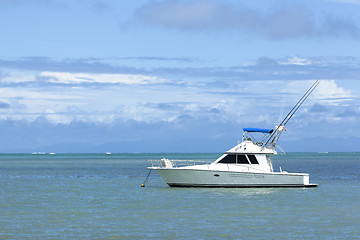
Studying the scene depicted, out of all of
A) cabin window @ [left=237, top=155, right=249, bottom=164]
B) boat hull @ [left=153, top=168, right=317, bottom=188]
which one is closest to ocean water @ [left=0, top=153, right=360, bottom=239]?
boat hull @ [left=153, top=168, right=317, bottom=188]

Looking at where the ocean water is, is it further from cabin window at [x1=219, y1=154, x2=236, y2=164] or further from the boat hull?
cabin window at [x1=219, y1=154, x2=236, y2=164]

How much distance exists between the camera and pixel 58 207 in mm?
36719

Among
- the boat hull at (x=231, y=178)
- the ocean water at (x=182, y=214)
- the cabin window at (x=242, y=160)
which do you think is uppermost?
the cabin window at (x=242, y=160)

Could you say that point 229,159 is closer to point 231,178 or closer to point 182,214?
point 231,178

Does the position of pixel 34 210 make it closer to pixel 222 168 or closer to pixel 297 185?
pixel 222 168

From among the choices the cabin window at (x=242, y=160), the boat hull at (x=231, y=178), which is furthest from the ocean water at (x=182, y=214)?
the cabin window at (x=242, y=160)

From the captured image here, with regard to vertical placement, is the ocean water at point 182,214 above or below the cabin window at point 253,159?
below

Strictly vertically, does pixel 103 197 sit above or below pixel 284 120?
below

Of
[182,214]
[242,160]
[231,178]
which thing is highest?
[242,160]

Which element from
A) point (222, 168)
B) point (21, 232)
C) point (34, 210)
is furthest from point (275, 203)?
point (21, 232)

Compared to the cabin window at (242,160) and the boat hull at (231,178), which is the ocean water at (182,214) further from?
the cabin window at (242,160)

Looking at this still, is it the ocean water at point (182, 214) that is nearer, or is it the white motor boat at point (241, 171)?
the ocean water at point (182, 214)

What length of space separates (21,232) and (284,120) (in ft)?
83.1

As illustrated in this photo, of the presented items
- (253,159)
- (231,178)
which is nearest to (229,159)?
(231,178)
